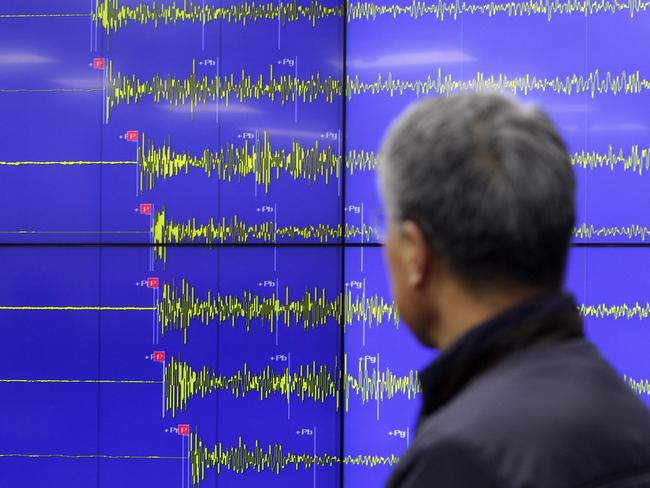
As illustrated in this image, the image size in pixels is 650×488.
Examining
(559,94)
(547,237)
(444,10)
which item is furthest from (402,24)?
(547,237)

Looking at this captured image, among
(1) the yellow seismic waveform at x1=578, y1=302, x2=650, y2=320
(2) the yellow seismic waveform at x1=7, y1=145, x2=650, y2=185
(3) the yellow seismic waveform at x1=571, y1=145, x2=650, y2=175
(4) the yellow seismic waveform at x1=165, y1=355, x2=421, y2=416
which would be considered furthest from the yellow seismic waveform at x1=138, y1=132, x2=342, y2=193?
(1) the yellow seismic waveform at x1=578, y1=302, x2=650, y2=320

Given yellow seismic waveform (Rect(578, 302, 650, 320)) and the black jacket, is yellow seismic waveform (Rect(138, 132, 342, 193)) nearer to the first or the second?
yellow seismic waveform (Rect(578, 302, 650, 320))

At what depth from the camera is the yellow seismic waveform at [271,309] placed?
2.53m

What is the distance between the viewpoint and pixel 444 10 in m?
2.51

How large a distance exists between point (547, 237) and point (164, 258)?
1926mm

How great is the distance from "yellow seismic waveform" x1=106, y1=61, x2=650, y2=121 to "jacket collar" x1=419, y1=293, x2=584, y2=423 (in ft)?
5.92

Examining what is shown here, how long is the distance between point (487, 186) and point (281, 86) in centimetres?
187

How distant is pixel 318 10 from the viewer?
254cm

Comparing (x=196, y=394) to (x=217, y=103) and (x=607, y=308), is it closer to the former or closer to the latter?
(x=217, y=103)

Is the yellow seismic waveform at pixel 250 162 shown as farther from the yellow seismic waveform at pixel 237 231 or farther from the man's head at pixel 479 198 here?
the man's head at pixel 479 198

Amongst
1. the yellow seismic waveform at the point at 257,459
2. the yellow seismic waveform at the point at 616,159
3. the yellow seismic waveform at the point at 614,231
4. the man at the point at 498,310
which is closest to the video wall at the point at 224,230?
the yellow seismic waveform at the point at 257,459

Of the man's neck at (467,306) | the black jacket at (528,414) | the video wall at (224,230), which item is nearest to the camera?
the black jacket at (528,414)

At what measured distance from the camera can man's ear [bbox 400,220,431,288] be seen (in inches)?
30.9

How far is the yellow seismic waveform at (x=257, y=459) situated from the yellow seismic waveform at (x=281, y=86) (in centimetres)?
105
